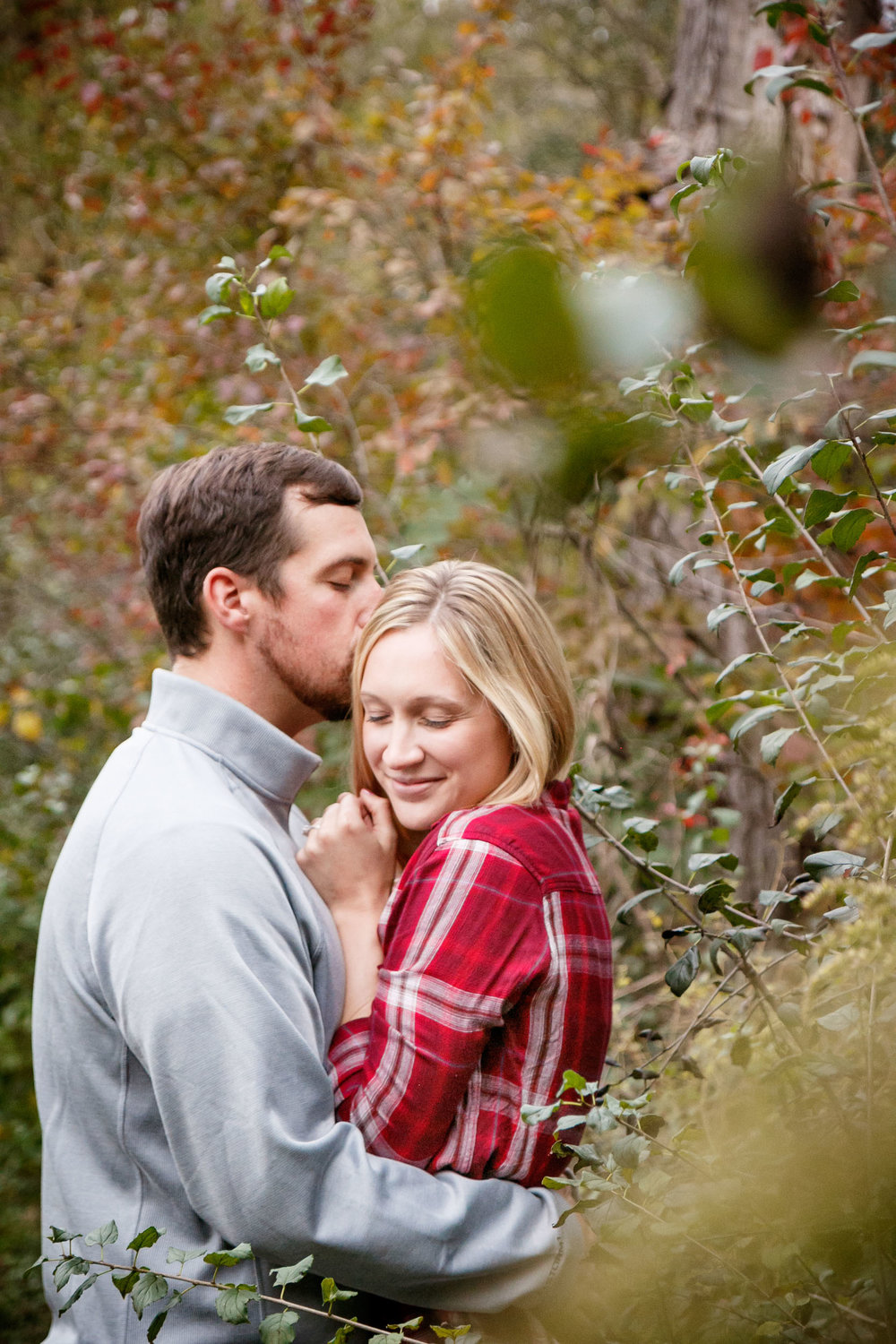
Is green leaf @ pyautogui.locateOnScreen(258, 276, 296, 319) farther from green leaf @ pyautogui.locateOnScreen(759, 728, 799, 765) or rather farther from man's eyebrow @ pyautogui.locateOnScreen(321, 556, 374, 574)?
green leaf @ pyautogui.locateOnScreen(759, 728, 799, 765)

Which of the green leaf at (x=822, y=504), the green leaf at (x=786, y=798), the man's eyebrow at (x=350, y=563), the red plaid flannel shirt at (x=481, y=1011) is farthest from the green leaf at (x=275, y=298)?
the green leaf at (x=786, y=798)

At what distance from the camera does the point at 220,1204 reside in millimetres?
1545

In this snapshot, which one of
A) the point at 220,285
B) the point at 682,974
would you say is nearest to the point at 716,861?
the point at 682,974

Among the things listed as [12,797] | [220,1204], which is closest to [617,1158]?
[220,1204]

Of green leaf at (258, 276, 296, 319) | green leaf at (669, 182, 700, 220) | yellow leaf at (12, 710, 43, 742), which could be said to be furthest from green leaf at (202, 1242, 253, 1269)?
yellow leaf at (12, 710, 43, 742)

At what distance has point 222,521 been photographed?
2.12 metres

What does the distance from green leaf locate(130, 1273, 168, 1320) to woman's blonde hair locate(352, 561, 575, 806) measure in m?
0.84

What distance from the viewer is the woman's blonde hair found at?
1886 millimetres

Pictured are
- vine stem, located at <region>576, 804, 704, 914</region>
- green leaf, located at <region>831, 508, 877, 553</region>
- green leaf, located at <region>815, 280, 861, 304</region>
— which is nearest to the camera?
green leaf, located at <region>815, 280, 861, 304</region>

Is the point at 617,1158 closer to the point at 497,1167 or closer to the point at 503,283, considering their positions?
the point at 497,1167

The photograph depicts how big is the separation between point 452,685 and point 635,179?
10.1 ft

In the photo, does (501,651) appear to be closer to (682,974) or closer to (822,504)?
(682,974)

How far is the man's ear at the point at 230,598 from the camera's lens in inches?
82.9

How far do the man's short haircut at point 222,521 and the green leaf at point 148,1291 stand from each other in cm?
113
